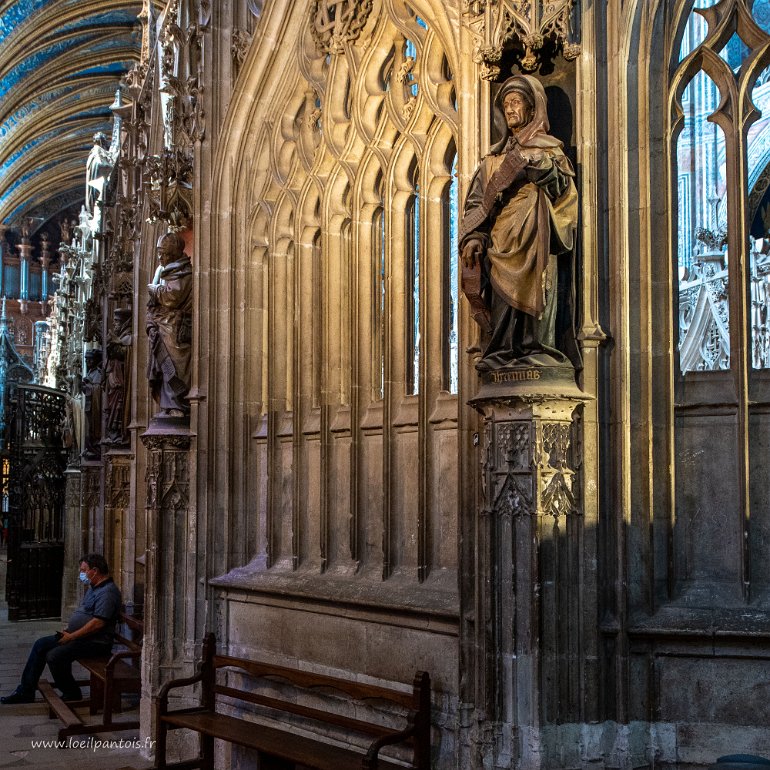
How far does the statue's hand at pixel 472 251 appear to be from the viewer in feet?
20.7

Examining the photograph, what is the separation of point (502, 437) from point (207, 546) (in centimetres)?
479

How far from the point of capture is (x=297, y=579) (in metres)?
9.09

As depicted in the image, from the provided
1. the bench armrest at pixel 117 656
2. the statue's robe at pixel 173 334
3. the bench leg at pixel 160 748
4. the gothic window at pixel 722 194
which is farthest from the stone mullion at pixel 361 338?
the bench armrest at pixel 117 656

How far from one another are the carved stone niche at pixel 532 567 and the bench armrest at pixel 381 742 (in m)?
0.72

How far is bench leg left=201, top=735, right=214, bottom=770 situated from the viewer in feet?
29.5

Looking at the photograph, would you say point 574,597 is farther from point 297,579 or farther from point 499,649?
point 297,579

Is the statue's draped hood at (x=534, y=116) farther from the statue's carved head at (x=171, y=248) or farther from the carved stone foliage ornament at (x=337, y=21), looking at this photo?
the statue's carved head at (x=171, y=248)

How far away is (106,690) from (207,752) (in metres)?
2.12

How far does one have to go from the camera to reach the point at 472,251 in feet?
20.8

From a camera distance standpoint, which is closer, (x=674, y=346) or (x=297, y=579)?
(x=674, y=346)

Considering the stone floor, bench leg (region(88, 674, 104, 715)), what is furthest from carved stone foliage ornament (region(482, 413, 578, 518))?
bench leg (region(88, 674, 104, 715))

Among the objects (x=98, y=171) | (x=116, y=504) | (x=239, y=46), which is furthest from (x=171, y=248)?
(x=98, y=171)

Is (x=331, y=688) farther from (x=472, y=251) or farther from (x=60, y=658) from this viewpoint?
(x=60, y=658)

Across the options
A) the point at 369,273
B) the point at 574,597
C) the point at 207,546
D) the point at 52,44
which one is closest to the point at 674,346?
the point at 574,597
